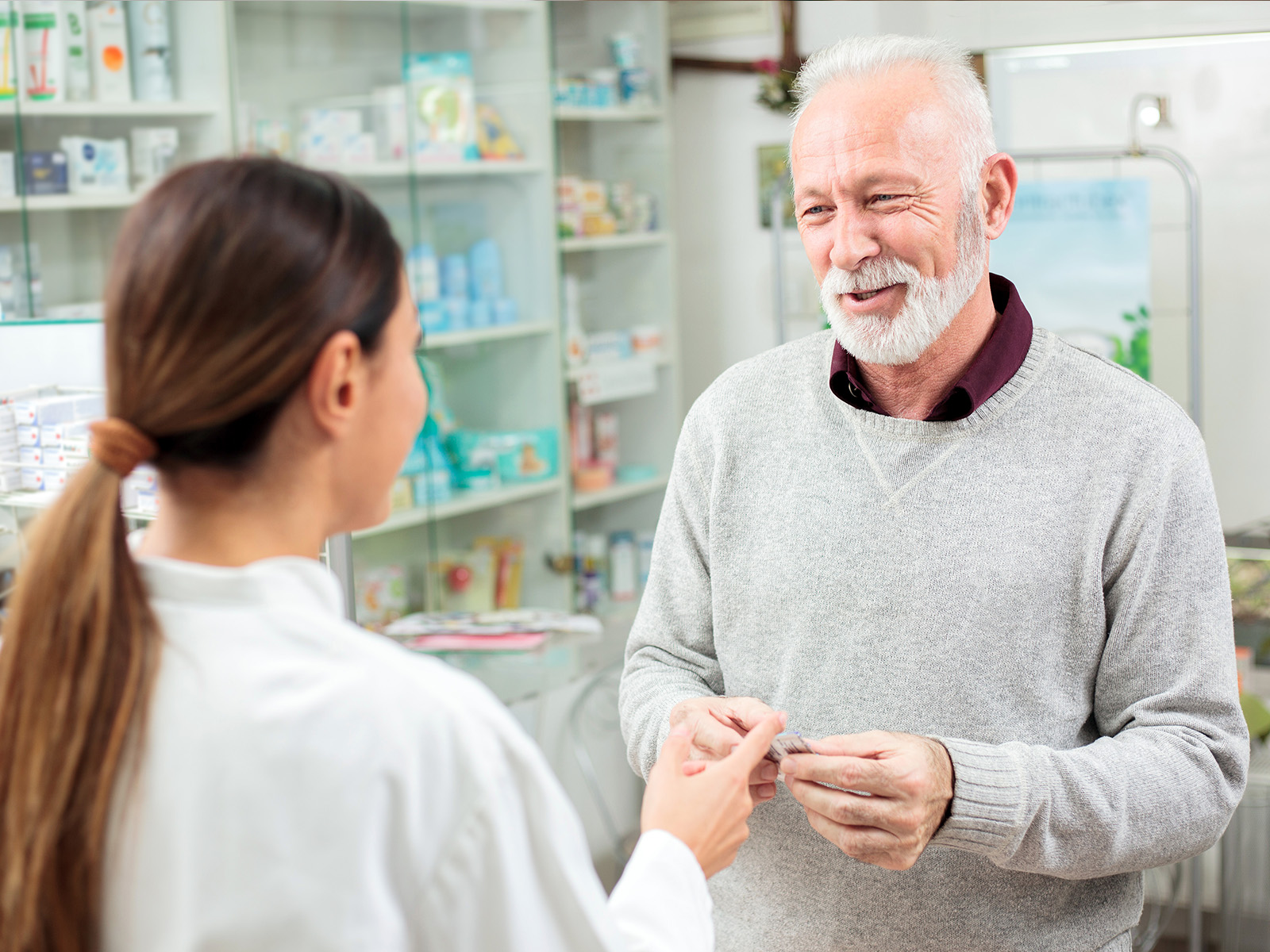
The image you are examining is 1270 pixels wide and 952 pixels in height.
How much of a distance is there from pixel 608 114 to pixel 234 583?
116 inches

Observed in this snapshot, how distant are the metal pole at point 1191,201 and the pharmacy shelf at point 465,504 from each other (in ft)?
4.89

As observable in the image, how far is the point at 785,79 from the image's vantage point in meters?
3.37

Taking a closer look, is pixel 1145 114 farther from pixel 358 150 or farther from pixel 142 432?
pixel 142 432

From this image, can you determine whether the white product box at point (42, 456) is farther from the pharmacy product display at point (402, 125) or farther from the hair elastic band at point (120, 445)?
the pharmacy product display at point (402, 125)

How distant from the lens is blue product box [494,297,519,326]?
3.28 metres

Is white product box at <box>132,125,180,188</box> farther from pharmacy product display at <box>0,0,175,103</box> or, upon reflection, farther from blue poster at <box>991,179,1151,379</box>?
blue poster at <box>991,179,1151,379</box>

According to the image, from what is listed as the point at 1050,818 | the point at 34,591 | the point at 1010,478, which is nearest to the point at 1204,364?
the point at 1010,478

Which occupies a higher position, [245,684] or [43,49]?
[43,49]

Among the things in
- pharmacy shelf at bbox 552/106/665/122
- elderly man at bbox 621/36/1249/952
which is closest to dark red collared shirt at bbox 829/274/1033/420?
elderly man at bbox 621/36/1249/952

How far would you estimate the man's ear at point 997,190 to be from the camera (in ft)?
4.65

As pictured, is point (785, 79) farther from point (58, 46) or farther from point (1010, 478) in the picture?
point (1010, 478)

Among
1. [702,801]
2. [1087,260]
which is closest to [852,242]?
[702,801]

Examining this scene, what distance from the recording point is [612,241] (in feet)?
11.4

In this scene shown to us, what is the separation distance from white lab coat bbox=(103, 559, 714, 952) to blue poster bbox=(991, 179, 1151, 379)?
239cm
